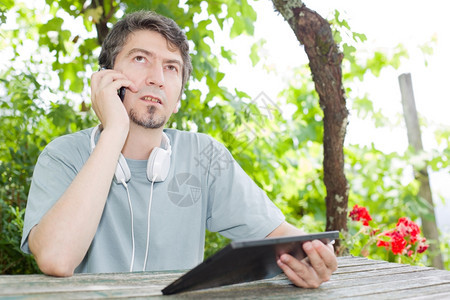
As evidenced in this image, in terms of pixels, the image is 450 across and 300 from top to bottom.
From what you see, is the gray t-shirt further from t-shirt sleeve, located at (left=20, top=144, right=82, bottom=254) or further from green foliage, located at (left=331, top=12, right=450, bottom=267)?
green foliage, located at (left=331, top=12, right=450, bottom=267)

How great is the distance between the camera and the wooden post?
3.92 meters

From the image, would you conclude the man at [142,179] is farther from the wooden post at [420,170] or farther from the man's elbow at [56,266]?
the wooden post at [420,170]

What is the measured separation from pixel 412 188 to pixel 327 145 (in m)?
1.61

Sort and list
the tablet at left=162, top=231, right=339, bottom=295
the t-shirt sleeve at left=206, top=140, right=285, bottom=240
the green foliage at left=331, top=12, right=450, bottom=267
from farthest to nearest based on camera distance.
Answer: the green foliage at left=331, top=12, right=450, bottom=267 → the t-shirt sleeve at left=206, top=140, right=285, bottom=240 → the tablet at left=162, top=231, right=339, bottom=295

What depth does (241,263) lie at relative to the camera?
916mm

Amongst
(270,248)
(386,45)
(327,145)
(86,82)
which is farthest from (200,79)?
(270,248)

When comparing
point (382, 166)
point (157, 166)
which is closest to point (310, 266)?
point (157, 166)

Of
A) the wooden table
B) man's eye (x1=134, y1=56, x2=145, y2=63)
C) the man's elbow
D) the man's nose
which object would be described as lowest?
the wooden table

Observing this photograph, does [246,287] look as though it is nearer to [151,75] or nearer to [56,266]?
[56,266]

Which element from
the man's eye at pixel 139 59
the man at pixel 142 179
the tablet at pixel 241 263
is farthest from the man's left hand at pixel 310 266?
the man's eye at pixel 139 59

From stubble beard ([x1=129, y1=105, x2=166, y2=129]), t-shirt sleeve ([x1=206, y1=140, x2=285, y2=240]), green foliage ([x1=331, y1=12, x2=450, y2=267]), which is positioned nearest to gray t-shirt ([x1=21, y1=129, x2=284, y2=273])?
t-shirt sleeve ([x1=206, y1=140, x2=285, y2=240])

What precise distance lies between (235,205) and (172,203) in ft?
0.85

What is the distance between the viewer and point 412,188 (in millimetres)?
3943

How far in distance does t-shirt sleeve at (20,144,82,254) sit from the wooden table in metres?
0.27
